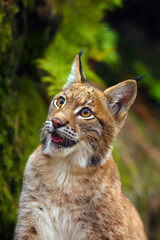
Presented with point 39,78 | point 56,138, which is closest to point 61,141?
point 56,138

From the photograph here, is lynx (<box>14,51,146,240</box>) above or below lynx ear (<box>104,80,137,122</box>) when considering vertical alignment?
below

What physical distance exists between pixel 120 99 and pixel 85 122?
589mm

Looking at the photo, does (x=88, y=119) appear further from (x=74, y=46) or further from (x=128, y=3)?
(x=128, y=3)

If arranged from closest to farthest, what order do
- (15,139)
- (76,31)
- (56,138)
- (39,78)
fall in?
(56,138)
(15,139)
(39,78)
(76,31)

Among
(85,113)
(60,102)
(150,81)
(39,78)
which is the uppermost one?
(39,78)

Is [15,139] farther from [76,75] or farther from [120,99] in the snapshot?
[120,99]

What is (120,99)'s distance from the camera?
15.9ft

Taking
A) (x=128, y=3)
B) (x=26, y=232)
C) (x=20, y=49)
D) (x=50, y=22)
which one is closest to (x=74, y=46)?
(x=50, y=22)

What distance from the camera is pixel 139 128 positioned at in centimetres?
1200

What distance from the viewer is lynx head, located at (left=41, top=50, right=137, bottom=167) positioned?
14.3 ft

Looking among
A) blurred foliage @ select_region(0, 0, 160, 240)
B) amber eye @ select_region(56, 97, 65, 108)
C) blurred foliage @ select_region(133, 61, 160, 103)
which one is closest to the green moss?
blurred foliage @ select_region(0, 0, 160, 240)

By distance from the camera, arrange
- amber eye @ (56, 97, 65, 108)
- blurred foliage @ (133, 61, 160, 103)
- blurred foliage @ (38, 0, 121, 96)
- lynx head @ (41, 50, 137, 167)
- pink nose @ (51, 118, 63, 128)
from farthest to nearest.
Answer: blurred foliage @ (133, 61, 160, 103) < blurred foliage @ (38, 0, 121, 96) < amber eye @ (56, 97, 65, 108) < lynx head @ (41, 50, 137, 167) < pink nose @ (51, 118, 63, 128)

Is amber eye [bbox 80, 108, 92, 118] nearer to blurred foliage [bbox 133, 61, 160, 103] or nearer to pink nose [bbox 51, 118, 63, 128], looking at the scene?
pink nose [bbox 51, 118, 63, 128]

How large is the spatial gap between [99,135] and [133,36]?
35.3ft
